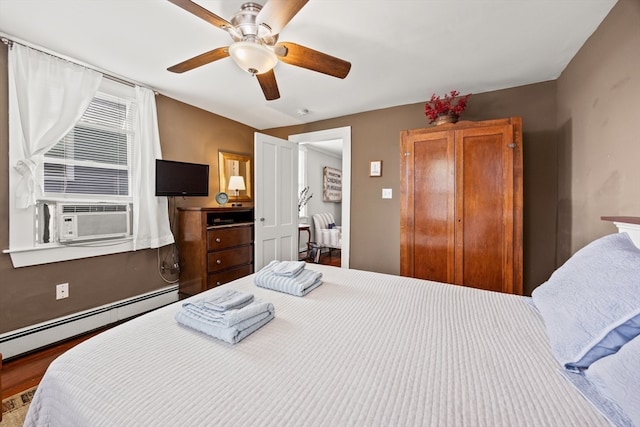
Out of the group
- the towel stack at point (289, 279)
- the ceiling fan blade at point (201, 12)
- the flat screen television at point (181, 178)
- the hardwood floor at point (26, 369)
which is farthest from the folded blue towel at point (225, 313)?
the flat screen television at point (181, 178)

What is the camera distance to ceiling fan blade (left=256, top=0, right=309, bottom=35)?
1.20 m

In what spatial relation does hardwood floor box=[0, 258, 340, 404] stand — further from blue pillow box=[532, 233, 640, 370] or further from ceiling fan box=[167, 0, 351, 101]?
blue pillow box=[532, 233, 640, 370]

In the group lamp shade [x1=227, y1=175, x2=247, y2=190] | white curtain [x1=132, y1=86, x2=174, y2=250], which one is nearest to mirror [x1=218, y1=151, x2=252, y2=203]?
lamp shade [x1=227, y1=175, x2=247, y2=190]

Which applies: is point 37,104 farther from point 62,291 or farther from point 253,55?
point 253,55

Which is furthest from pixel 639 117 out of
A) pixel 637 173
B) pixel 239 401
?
pixel 239 401

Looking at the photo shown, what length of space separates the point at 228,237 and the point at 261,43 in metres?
2.01

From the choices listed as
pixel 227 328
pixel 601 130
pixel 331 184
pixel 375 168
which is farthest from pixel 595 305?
pixel 331 184

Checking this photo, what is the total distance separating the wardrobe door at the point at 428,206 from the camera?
7.83 ft

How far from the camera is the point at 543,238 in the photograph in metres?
2.53

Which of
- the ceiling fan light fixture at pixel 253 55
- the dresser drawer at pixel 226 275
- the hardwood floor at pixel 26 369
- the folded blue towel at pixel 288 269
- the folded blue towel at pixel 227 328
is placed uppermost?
the ceiling fan light fixture at pixel 253 55

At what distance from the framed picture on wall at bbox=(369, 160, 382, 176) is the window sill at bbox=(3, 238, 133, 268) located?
2705 millimetres

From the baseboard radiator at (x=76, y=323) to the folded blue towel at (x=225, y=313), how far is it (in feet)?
6.32

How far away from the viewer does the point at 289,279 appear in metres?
1.47

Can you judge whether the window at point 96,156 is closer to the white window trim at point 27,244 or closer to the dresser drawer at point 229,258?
the white window trim at point 27,244
